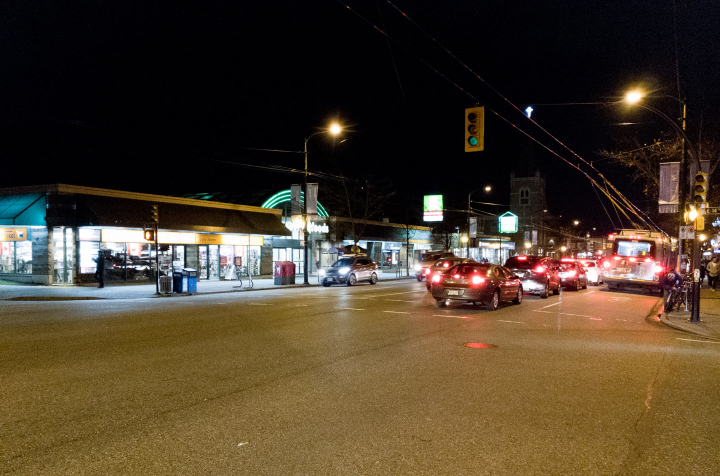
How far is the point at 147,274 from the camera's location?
2772cm

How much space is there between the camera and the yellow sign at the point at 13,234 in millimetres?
24984

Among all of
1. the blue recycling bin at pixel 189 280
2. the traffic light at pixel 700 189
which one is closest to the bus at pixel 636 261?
the traffic light at pixel 700 189

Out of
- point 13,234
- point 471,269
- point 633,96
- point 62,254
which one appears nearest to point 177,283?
point 62,254

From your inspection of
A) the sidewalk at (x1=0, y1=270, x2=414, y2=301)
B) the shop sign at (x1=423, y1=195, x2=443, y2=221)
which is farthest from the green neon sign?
the shop sign at (x1=423, y1=195, x2=443, y2=221)

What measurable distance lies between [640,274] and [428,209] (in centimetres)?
2376

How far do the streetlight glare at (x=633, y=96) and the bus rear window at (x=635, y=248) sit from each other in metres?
16.3

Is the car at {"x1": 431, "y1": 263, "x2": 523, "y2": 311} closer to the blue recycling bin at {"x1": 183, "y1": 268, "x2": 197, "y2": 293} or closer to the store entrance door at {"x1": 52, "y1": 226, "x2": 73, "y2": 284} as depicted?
the blue recycling bin at {"x1": 183, "y1": 268, "x2": 197, "y2": 293}

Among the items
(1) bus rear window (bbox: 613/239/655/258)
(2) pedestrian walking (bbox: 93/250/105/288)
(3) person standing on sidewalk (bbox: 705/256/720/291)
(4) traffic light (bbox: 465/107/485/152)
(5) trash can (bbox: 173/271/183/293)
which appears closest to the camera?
(4) traffic light (bbox: 465/107/485/152)

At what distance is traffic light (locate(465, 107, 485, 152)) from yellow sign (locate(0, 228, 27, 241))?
884 inches

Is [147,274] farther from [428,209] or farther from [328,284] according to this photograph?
[428,209]

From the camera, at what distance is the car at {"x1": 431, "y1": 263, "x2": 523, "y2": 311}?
16.1 metres

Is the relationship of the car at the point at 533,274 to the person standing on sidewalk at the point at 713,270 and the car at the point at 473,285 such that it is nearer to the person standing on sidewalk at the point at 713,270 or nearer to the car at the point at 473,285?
the car at the point at 473,285

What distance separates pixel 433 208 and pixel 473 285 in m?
32.5

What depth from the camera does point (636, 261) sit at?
1058 inches
